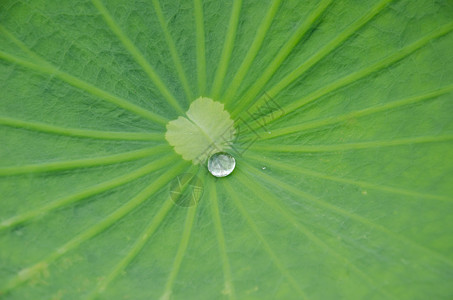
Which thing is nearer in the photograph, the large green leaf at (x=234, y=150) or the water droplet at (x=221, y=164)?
the large green leaf at (x=234, y=150)

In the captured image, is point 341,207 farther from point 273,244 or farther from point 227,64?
point 227,64

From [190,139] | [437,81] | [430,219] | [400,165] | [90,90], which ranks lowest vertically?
[430,219]

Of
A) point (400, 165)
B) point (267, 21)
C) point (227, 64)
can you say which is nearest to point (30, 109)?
point (227, 64)

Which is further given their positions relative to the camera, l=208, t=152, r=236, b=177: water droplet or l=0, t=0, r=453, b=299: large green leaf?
l=208, t=152, r=236, b=177: water droplet

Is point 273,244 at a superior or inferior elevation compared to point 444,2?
inferior
